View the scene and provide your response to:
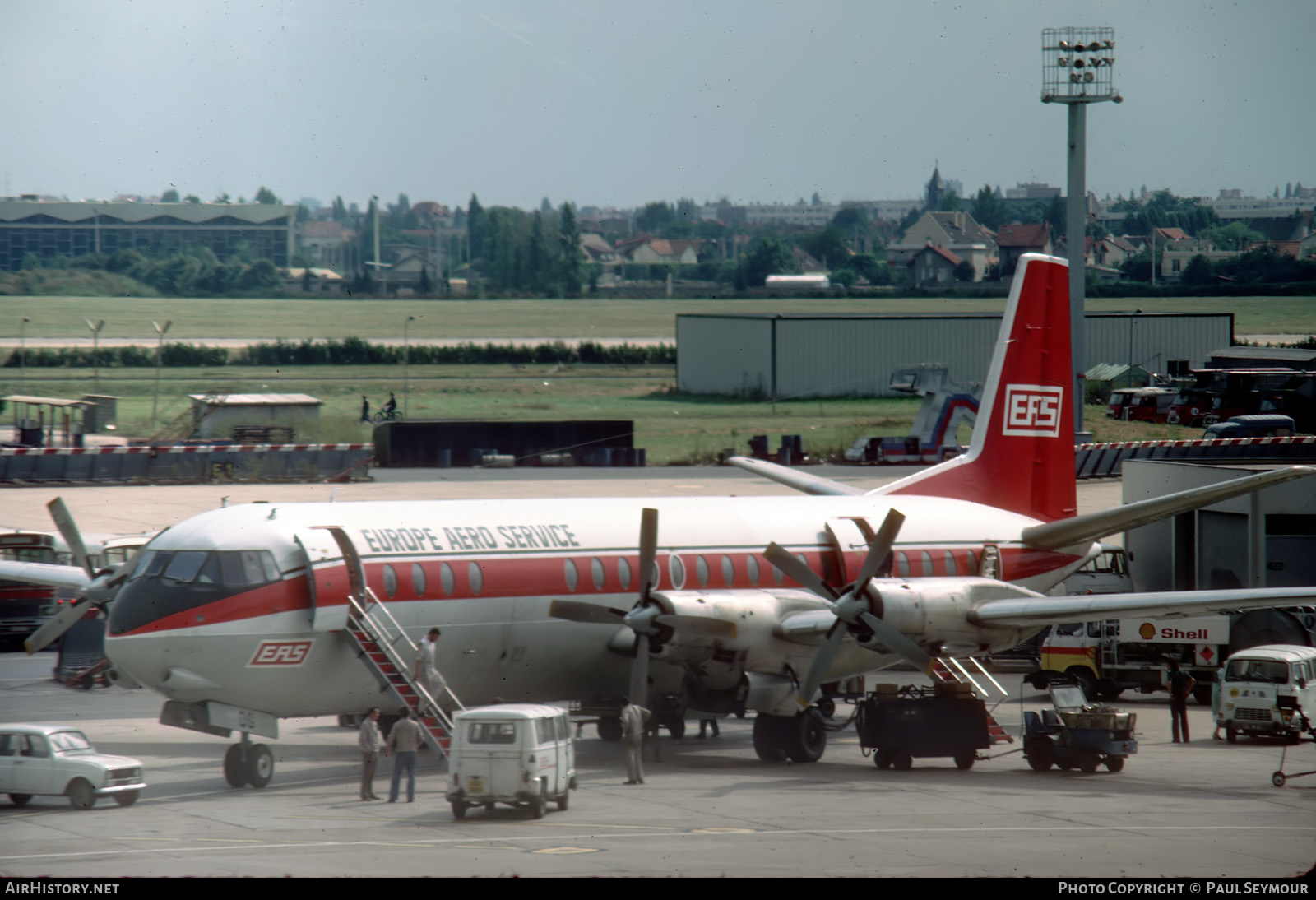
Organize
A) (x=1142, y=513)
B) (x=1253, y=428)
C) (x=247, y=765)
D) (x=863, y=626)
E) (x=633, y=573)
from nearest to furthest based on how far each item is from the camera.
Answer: (x=247, y=765), (x=863, y=626), (x=1142, y=513), (x=633, y=573), (x=1253, y=428)

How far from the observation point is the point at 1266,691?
29484mm

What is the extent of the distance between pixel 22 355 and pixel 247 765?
8195cm

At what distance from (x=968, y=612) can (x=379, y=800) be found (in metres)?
11.4

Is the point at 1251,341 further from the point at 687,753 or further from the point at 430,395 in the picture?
the point at 687,753

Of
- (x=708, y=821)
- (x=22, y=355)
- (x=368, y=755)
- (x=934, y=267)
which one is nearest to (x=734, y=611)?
(x=708, y=821)

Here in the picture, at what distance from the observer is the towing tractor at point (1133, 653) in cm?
3541

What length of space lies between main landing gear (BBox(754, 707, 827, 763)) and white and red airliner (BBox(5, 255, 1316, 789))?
0.05 m

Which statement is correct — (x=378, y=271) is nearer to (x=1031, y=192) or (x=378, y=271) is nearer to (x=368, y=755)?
(x=1031, y=192)

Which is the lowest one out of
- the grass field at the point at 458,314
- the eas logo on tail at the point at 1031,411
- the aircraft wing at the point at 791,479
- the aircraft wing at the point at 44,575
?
the aircraft wing at the point at 44,575

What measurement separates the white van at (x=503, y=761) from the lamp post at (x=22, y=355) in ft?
264

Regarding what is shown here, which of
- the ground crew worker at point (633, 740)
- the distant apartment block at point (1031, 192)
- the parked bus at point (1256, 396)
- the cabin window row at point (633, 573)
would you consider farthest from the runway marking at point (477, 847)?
the distant apartment block at point (1031, 192)

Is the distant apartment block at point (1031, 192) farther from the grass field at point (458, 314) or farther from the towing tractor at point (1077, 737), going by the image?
the towing tractor at point (1077, 737)

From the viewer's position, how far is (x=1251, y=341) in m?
103

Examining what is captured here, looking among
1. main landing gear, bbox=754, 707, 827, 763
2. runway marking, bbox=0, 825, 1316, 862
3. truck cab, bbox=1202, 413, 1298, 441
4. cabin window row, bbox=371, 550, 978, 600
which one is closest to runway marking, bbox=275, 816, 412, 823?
runway marking, bbox=0, 825, 1316, 862
